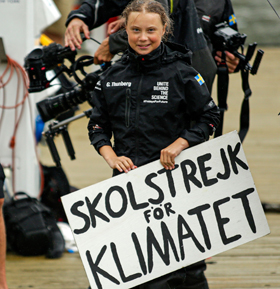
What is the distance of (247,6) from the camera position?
59.0 feet

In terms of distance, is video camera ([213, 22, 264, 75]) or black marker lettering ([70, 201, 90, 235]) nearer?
black marker lettering ([70, 201, 90, 235])

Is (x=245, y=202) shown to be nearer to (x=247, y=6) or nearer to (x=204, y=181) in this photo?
(x=204, y=181)

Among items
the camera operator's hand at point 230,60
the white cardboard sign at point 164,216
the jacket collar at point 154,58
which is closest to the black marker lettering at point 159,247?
the white cardboard sign at point 164,216

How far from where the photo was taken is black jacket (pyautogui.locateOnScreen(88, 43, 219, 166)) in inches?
Answer: 99.3

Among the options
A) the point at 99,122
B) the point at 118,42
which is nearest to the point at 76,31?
the point at 118,42

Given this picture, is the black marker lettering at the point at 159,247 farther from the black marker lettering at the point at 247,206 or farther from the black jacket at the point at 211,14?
the black jacket at the point at 211,14

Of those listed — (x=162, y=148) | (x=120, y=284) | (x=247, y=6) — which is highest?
(x=162, y=148)

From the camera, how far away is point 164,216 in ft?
8.32

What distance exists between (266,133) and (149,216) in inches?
258

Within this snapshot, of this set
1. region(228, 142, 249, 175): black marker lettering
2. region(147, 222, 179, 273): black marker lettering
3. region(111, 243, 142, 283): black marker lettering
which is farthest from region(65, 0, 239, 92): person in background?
region(111, 243, 142, 283): black marker lettering

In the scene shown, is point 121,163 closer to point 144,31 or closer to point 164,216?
point 164,216

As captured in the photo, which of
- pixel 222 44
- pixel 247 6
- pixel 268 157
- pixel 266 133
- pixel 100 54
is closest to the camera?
pixel 100 54

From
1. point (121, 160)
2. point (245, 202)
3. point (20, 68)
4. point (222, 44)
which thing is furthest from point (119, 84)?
point (20, 68)

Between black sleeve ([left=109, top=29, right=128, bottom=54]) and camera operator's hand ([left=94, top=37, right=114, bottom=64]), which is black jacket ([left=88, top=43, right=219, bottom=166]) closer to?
black sleeve ([left=109, top=29, right=128, bottom=54])
